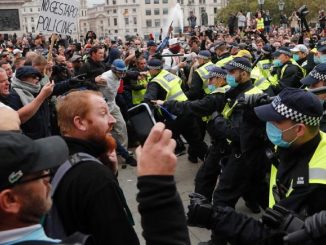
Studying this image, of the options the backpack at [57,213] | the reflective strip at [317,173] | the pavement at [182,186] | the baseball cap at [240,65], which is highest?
the baseball cap at [240,65]

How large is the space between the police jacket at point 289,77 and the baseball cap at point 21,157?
6875mm

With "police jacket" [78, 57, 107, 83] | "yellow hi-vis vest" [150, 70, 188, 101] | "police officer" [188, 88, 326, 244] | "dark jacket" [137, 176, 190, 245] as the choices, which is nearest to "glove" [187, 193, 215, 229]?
"police officer" [188, 88, 326, 244]

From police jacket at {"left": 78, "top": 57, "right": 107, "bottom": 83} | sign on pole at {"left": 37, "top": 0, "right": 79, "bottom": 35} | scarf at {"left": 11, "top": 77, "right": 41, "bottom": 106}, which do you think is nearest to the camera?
scarf at {"left": 11, "top": 77, "right": 41, "bottom": 106}

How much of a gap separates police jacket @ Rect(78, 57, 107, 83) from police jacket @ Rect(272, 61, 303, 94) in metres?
3.21

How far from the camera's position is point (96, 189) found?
2090 millimetres

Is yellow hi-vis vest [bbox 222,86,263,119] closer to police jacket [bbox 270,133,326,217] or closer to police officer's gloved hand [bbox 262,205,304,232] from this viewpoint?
police jacket [bbox 270,133,326,217]

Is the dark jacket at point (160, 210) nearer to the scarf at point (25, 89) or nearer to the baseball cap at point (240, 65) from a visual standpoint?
the baseball cap at point (240, 65)

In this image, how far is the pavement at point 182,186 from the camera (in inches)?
203

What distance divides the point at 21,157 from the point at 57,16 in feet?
17.0

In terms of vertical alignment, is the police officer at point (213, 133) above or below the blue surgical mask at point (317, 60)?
below

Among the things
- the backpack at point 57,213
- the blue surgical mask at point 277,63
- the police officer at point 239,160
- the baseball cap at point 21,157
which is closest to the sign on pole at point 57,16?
the police officer at point 239,160

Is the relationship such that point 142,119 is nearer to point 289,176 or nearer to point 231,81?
point 289,176

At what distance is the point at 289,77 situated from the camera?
820 centimetres

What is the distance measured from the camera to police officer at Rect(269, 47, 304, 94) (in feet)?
26.7
